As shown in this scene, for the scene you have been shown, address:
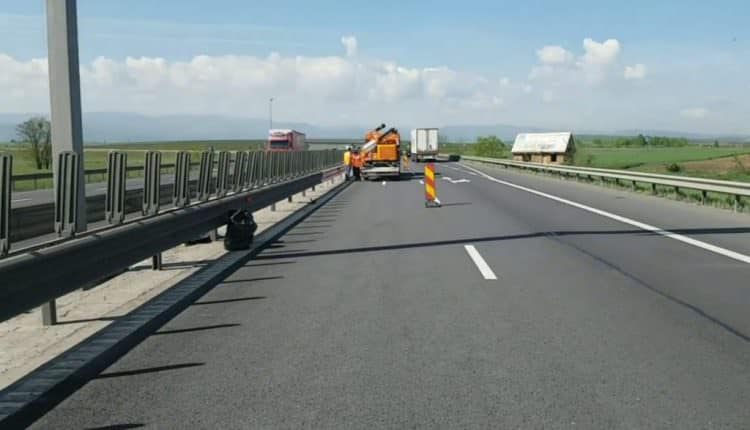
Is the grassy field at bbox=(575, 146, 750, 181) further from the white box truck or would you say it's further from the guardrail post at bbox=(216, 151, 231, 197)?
the guardrail post at bbox=(216, 151, 231, 197)

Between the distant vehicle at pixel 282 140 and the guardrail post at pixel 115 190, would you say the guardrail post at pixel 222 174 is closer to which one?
the guardrail post at pixel 115 190

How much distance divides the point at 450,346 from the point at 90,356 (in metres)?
2.70

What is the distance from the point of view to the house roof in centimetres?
Result: 7625

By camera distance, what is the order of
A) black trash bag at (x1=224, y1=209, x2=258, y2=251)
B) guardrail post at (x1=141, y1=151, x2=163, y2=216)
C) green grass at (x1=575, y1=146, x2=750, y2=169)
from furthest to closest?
green grass at (x1=575, y1=146, x2=750, y2=169) → black trash bag at (x1=224, y1=209, x2=258, y2=251) → guardrail post at (x1=141, y1=151, x2=163, y2=216)

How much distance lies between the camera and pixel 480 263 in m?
10.0

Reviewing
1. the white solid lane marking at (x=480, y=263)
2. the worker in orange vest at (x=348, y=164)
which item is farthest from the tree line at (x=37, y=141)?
the white solid lane marking at (x=480, y=263)

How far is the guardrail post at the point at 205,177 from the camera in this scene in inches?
479

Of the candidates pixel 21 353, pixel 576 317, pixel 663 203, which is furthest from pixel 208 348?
pixel 663 203

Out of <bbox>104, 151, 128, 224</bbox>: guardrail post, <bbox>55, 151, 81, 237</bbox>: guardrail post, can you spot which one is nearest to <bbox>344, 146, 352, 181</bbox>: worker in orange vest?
<bbox>104, 151, 128, 224</bbox>: guardrail post

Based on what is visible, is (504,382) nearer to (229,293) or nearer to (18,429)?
(18,429)

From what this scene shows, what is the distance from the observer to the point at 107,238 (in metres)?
6.86

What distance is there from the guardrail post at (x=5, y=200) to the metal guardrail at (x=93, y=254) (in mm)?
249

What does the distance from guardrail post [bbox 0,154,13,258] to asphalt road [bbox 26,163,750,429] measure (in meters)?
1.29

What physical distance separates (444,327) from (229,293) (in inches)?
109
